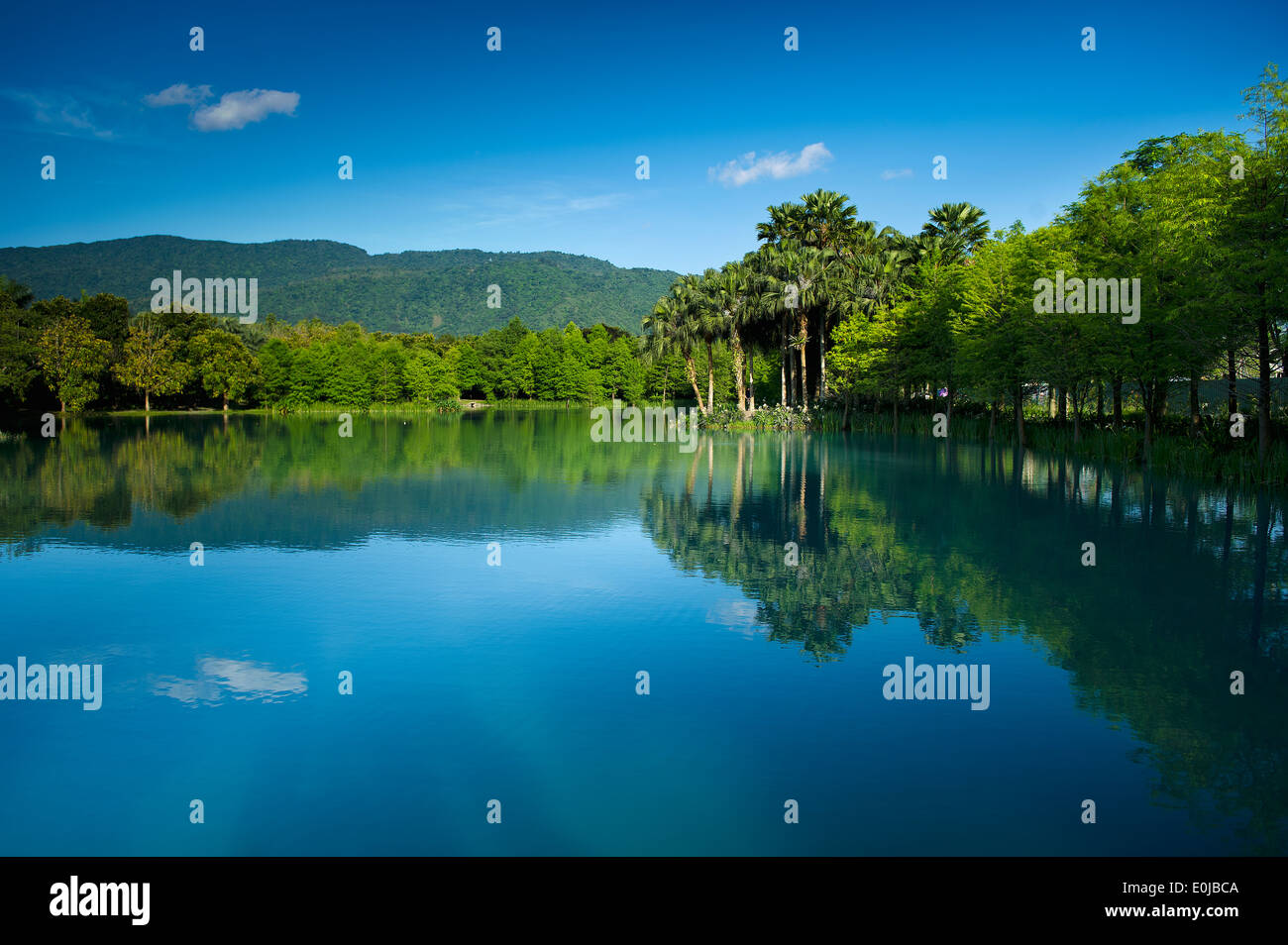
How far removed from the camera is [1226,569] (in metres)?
14.6

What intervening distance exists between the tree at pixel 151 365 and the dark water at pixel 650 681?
75836 mm

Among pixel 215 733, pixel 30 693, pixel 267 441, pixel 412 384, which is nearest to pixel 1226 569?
pixel 215 733

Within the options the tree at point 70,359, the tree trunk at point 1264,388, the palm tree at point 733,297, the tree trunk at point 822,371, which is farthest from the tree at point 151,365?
the tree trunk at point 1264,388

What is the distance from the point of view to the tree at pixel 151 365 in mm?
86750

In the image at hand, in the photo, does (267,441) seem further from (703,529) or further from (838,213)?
(838,213)

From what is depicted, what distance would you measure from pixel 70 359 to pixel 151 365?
15.0m

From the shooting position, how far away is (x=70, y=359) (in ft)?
239

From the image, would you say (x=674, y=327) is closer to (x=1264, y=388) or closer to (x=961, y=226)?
(x=961, y=226)

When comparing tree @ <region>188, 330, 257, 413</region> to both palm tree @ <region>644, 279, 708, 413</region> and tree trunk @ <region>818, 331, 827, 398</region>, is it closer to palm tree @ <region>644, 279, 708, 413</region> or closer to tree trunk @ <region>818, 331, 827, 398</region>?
palm tree @ <region>644, 279, 708, 413</region>

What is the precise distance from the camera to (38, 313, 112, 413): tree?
7150 cm

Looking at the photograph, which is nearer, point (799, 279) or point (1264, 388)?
point (1264, 388)

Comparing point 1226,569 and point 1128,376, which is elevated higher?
point 1128,376

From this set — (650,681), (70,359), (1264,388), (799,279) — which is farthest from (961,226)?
(70,359)
